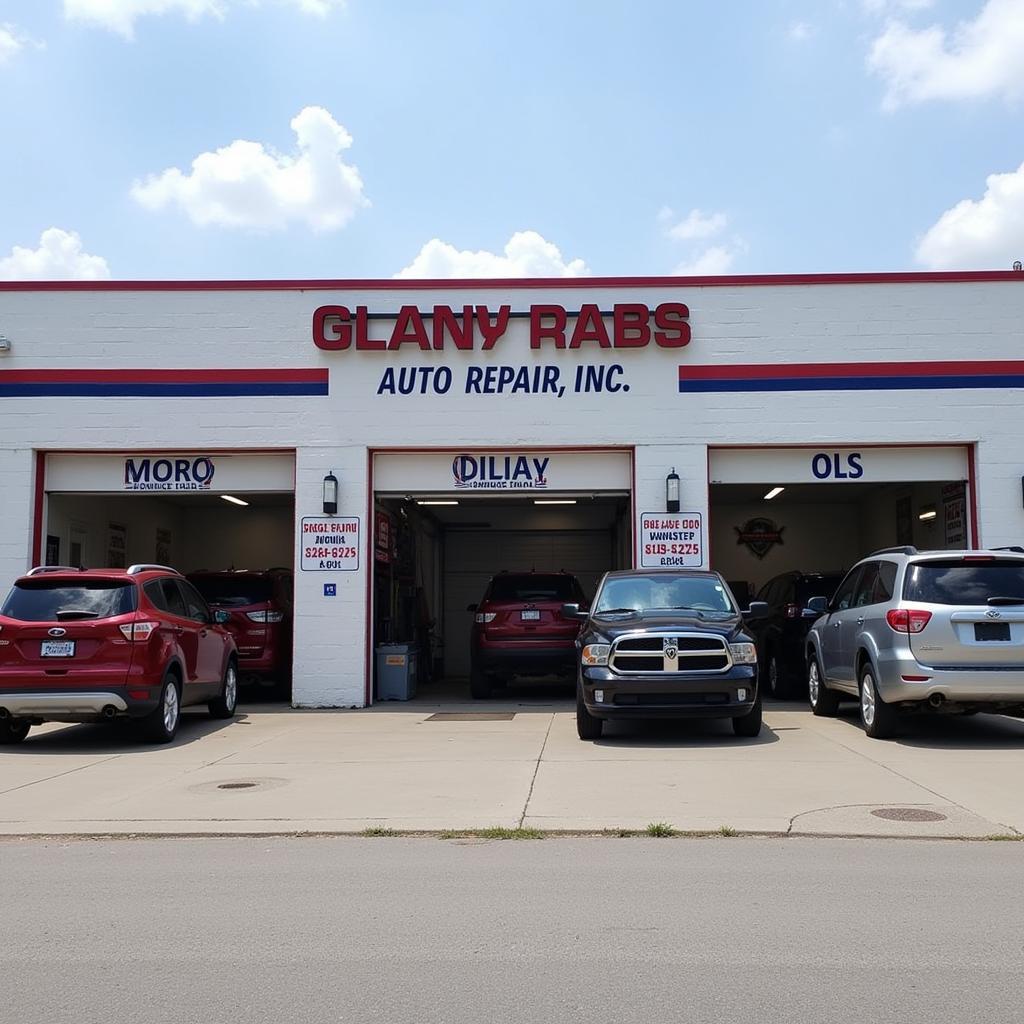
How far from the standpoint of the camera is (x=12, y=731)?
12.0 metres

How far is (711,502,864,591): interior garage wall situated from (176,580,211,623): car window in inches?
586

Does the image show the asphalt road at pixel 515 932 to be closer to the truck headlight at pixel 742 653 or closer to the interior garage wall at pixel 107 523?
the truck headlight at pixel 742 653

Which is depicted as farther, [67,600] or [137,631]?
[67,600]

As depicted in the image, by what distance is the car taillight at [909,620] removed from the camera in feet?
35.2

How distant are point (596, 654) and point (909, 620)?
3043 millimetres

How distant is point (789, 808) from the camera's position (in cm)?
809

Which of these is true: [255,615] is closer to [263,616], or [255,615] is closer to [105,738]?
[263,616]

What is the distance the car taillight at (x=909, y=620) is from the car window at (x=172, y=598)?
7665 mm

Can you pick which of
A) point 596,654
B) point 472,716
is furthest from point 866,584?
point 472,716

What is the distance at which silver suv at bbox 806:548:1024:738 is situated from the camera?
34.8ft

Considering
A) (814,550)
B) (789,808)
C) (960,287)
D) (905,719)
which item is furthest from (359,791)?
(814,550)

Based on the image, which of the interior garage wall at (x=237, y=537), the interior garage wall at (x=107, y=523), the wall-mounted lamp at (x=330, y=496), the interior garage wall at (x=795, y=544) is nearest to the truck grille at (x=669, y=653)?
the wall-mounted lamp at (x=330, y=496)

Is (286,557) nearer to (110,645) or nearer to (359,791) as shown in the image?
(110,645)

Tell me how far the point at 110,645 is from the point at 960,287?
12.6 meters
